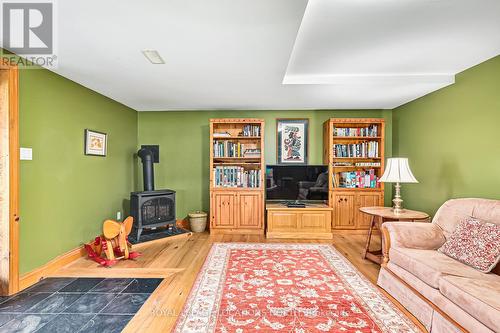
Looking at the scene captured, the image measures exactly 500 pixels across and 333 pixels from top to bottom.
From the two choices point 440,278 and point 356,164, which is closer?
point 440,278

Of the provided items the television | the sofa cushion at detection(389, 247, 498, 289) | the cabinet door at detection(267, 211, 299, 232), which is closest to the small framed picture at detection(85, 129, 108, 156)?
the television

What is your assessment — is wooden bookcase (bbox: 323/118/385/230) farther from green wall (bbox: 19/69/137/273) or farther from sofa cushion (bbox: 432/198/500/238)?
green wall (bbox: 19/69/137/273)

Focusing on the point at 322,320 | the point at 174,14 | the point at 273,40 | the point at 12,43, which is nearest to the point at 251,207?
the point at 322,320

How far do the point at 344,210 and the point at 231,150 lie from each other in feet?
7.73

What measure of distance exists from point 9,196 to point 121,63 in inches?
67.4

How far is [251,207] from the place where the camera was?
4449 mm

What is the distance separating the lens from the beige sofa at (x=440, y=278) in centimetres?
157

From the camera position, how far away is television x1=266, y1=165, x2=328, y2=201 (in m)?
4.52

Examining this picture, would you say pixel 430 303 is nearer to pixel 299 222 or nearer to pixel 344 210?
pixel 299 222

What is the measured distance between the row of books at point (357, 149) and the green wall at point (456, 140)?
0.53 m

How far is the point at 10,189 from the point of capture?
2.36 metres

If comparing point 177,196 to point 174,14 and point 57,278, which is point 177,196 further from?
point 174,14

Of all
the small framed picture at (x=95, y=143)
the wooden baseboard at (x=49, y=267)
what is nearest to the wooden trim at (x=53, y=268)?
the wooden baseboard at (x=49, y=267)

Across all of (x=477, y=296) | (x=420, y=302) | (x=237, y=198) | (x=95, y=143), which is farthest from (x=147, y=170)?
(x=477, y=296)
